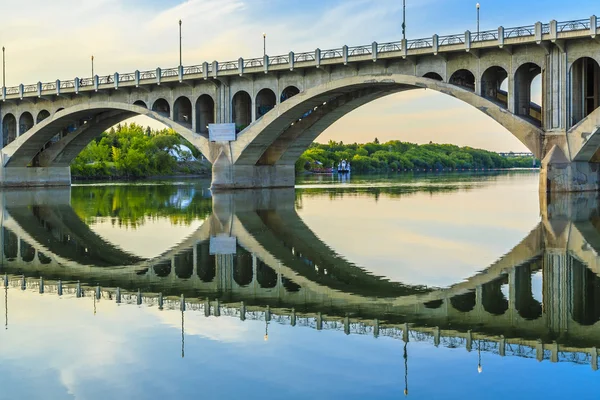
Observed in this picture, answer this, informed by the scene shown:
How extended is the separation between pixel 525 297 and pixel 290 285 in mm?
5474

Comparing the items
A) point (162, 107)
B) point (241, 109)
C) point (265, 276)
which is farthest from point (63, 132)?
point (265, 276)

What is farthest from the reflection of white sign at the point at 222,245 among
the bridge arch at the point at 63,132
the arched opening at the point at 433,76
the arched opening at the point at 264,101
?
the bridge arch at the point at 63,132

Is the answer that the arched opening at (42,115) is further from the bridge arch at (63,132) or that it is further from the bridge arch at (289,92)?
the bridge arch at (289,92)

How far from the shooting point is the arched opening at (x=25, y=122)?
86500mm

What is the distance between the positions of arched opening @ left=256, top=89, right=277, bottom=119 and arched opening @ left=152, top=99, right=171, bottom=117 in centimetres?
1035

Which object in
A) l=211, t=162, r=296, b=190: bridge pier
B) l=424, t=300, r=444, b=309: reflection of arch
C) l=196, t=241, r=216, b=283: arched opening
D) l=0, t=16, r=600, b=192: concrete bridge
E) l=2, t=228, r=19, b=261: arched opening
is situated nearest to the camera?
l=424, t=300, r=444, b=309: reflection of arch

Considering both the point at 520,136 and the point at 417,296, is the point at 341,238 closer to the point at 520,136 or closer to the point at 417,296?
the point at 417,296

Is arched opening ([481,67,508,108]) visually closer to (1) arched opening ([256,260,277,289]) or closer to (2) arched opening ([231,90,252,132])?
(2) arched opening ([231,90,252,132])

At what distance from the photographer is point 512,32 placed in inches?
1996

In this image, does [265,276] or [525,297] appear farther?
[265,276]

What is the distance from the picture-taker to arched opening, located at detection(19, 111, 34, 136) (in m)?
86.5

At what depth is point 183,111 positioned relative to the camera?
244 ft

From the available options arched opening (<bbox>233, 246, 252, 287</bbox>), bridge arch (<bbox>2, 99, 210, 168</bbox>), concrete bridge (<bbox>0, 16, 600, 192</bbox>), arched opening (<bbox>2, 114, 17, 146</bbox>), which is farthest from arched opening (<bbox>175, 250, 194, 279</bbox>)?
arched opening (<bbox>2, 114, 17, 146</bbox>)

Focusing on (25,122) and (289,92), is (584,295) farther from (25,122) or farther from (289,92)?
(25,122)
